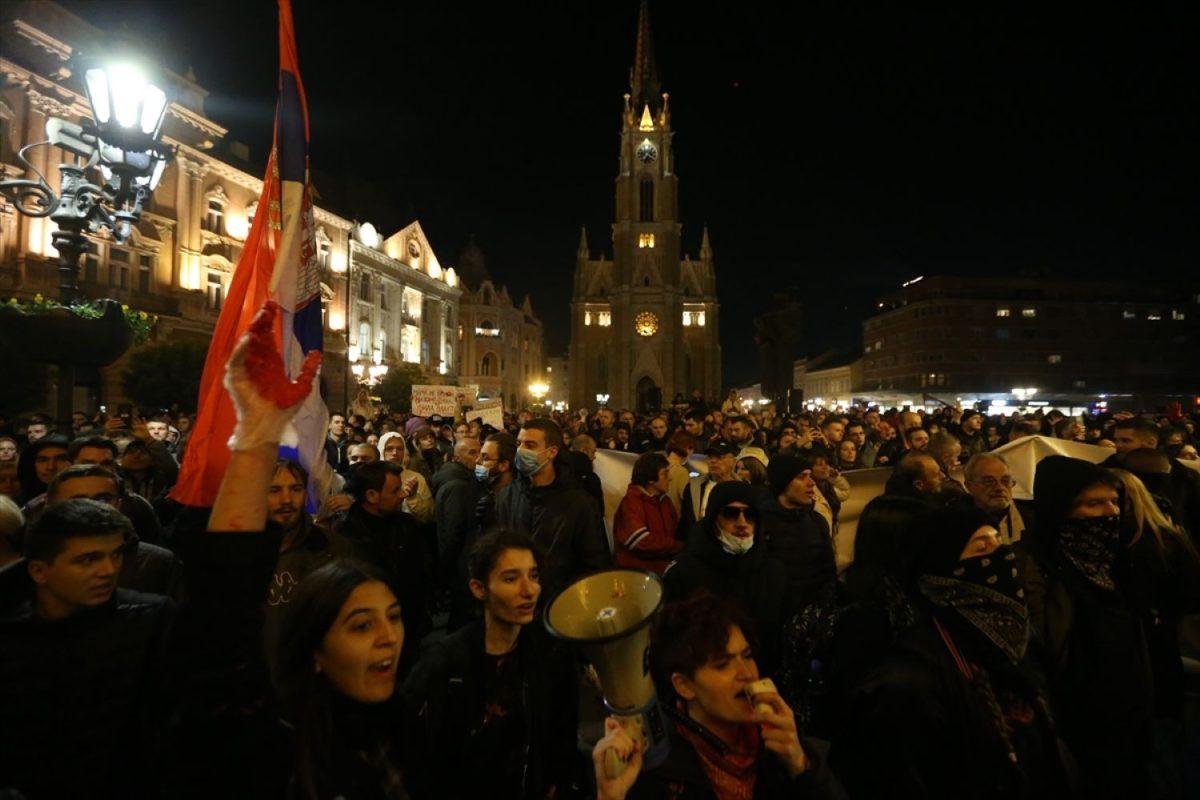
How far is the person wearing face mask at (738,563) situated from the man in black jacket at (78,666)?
2.38m

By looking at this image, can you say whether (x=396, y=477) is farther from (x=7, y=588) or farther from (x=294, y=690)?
(x=294, y=690)

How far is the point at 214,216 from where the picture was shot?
105ft

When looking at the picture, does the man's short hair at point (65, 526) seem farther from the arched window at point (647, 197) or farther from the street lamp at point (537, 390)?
the arched window at point (647, 197)

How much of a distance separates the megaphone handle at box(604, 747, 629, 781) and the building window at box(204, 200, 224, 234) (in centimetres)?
3601

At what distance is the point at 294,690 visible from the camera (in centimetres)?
176

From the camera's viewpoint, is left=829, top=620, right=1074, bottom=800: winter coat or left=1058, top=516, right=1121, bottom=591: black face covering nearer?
left=829, top=620, right=1074, bottom=800: winter coat

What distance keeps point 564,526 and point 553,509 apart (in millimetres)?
154

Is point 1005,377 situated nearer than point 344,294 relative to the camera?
No

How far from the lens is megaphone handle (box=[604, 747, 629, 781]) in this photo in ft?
5.26

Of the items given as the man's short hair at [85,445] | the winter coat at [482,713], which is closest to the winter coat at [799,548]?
the winter coat at [482,713]

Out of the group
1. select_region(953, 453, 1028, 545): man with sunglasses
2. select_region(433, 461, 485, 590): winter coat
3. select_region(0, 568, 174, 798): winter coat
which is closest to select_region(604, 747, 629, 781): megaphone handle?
select_region(0, 568, 174, 798): winter coat

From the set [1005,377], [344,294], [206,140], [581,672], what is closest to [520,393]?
[344,294]

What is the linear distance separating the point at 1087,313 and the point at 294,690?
278 feet

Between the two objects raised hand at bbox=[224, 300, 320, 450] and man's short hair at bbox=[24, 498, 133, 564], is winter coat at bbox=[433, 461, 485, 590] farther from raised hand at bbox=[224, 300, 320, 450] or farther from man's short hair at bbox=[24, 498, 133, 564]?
raised hand at bbox=[224, 300, 320, 450]
